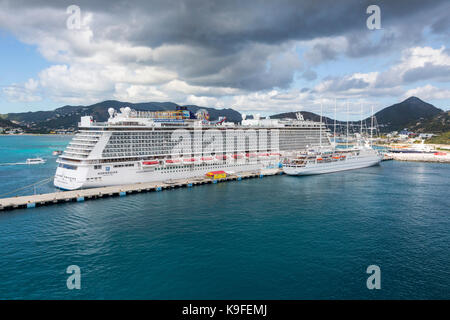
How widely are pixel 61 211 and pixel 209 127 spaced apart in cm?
4002

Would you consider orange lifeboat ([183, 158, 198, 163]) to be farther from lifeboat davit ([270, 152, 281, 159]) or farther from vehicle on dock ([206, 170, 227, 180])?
lifeboat davit ([270, 152, 281, 159])

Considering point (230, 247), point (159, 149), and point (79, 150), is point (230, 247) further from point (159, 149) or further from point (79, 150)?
point (79, 150)

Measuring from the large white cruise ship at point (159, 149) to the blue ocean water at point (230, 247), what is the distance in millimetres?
8418

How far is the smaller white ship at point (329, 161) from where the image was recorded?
7288 centimetres

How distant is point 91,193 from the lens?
47312mm

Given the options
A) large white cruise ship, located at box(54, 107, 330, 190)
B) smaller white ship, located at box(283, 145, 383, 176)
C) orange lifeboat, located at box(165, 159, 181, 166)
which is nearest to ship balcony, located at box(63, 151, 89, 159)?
large white cruise ship, located at box(54, 107, 330, 190)

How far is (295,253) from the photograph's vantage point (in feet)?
90.4

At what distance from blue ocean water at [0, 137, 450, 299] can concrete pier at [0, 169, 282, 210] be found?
1.79 metres

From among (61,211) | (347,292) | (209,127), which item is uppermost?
(209,127)

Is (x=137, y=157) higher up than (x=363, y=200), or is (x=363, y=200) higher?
(x=137, y=157)

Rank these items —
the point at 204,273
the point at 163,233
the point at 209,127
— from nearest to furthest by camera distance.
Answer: the point at 204,273
the point at 163,233
the point at 209,127

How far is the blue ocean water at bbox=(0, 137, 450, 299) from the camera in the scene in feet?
71.4

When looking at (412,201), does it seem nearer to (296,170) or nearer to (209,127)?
(296,170)
